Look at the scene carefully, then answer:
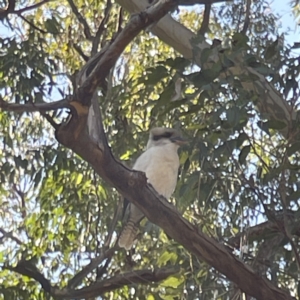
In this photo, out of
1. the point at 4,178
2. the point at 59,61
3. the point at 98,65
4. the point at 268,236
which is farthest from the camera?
the point at 59,61

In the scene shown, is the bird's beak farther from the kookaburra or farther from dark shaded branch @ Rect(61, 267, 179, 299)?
dark shaded branch @ Rect(61, 267, 179, 299)

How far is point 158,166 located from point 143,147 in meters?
0.32

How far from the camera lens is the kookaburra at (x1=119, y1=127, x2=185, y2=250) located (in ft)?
10.2

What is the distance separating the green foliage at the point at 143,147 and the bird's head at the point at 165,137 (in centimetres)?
6

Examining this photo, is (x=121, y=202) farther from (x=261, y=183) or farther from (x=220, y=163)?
(x=261, y=183)

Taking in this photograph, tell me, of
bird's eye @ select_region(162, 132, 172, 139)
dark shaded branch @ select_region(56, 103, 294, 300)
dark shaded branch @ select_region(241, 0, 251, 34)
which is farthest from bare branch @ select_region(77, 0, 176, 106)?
dark shaded branch @ select_region(241, 0, 251, 34)

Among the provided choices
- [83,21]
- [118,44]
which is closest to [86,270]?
[83,21]

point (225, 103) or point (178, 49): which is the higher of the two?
point (178, 49)

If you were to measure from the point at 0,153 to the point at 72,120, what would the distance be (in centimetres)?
171

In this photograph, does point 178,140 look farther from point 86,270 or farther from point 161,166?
point 86,270

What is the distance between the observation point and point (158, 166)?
3258 mm

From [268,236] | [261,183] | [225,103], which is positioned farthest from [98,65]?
[268,236]

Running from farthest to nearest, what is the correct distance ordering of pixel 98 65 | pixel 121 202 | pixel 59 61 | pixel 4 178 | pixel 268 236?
pixel 59 61 < pixel 4 178 < pixel 121 202 < pixel 268 236 < pixel 98 65

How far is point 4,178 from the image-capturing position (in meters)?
3.54
